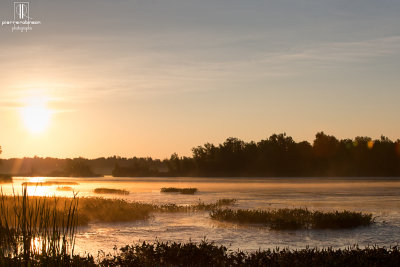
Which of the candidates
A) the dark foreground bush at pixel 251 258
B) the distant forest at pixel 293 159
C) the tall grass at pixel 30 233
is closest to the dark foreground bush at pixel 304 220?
the dark foreground bush at pixel 251 258

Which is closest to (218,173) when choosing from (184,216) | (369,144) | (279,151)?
(279,151)

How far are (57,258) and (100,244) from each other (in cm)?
1286

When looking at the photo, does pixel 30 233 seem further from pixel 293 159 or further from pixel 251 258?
pixel 293 159

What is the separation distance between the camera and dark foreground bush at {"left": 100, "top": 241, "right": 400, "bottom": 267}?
1462 cm

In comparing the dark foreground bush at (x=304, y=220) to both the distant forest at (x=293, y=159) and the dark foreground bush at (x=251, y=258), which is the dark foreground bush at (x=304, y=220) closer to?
the dark foreground bush at (x=251, y=258)

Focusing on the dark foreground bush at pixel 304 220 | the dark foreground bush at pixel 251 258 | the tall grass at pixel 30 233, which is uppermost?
the tall grass at pixel 30 233

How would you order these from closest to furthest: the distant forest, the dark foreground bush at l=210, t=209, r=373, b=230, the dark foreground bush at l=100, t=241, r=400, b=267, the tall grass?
A: the tall grass → the dark foreground bush at l=100, t=241, r=400, b=267 → the dark foreground bush at l=210, t=209, r=373, b=230 → the distant forest

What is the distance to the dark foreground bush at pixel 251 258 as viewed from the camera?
1462 cm

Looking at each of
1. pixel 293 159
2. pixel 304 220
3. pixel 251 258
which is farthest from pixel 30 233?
pixel 293 159

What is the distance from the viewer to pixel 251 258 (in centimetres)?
1562

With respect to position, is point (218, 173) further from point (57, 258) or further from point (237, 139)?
point (57, 258)

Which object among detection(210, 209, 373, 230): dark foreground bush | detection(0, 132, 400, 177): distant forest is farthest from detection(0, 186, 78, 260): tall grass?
detection(0, 132, 400, 177): distant forest

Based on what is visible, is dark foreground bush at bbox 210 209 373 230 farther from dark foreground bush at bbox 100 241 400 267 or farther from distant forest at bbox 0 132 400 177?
distant forest at bbox 0 132 400 177

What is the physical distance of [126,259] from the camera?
15.9 meters
